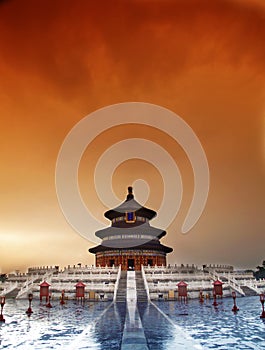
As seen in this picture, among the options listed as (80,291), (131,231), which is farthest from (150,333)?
(131,231)

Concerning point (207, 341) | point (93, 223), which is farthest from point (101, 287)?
point (93, 223)

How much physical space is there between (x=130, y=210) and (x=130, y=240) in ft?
20.2

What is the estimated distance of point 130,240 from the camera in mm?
49656

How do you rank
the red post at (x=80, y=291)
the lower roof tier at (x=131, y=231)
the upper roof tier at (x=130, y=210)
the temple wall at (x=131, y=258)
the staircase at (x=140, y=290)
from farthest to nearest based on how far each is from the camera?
the upper roof tier at (x=130, y=210) → the lower roof tier at (x=131, y=231) → the temple wall at (x=131, y=258) → the red post at (x=80, y=291) → the staircase at (x=140, y=290)

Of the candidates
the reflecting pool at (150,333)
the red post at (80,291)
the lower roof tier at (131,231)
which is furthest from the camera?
the lower roof tier at (131,231)

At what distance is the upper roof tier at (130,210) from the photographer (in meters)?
54.4

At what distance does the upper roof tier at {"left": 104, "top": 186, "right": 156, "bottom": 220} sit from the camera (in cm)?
5444

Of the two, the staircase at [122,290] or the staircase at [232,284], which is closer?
the staircase at [122,290]

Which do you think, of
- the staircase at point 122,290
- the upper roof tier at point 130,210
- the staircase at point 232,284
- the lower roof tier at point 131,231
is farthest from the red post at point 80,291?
the upper roof tier at point 130,210

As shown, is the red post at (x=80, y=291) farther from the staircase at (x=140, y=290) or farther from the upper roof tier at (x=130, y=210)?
the upper roof tier at (x=130, y=210)

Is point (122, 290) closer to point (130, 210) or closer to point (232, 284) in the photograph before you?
point (232, 284)

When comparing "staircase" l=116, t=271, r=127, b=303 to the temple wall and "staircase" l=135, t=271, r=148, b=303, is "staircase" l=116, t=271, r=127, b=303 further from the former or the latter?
the temple wall

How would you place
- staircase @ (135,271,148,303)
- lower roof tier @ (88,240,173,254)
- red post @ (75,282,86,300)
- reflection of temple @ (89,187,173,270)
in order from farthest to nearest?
lower roof tier @ (88,240,173,254)
reflection of temple @ (89,187,173,270)
red post @ (75,282,86,300)
staircase @ (135,271,148,303)

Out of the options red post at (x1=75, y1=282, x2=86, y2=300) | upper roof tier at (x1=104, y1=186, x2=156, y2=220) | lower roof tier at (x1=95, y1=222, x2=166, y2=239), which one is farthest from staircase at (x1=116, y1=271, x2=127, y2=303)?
upper roof tier at (x1=104, y1=186, x2=156, y2=220)
